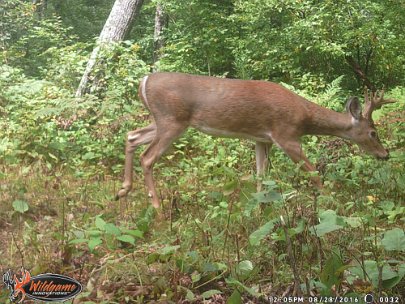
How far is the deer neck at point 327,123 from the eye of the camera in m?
6.13

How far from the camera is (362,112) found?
6.45 meters

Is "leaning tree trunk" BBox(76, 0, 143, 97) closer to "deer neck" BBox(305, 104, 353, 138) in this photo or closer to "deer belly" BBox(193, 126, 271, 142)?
"deer belly" BBox(193, 126, 271, 142)

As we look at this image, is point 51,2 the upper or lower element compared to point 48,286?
lower

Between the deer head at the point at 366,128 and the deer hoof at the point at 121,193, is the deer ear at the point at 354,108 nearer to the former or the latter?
the deer head at the point at 366,128

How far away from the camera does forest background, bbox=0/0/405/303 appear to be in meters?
3.33

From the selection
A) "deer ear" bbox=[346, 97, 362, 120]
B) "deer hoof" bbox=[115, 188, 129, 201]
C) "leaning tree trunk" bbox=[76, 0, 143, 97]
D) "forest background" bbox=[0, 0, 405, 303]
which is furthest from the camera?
"leaning tree trunk" bbox=[76, 0, 143, 97]

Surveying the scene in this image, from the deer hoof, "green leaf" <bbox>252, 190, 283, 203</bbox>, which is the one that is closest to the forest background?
"green leaf" <bbox>252, 190, 283, 203</bbox>

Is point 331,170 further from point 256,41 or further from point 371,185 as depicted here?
point 256,41

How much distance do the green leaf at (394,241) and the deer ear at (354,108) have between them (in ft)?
11.5

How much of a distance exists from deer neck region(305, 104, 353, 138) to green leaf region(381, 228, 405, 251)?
10.6 ft

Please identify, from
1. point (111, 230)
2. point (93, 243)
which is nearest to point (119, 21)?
point (111, 230)

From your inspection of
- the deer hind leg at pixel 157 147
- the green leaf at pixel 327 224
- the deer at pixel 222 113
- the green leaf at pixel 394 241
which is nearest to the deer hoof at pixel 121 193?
the deer at pixel 222 113

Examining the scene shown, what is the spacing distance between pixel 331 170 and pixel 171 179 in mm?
1765

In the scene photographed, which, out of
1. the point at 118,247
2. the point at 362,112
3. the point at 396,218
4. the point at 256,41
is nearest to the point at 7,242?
the point at 118,247
